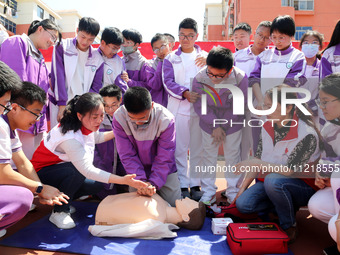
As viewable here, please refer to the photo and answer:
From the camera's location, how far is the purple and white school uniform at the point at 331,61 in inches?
111

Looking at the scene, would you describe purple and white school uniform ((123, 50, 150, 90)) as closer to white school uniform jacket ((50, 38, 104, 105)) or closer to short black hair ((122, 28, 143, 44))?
short black hair ((122, 28, 143, 44))

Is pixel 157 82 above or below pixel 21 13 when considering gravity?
below

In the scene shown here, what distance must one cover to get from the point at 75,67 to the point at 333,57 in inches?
104

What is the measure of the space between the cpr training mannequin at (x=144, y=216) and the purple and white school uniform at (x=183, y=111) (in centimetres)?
82

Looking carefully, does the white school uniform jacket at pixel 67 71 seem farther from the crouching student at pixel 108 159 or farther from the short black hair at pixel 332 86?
the short black hair at pixel 332 86

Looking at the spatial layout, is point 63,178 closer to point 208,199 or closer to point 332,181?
point 208,199

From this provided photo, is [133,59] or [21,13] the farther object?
[21,13]

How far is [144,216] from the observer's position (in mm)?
2217

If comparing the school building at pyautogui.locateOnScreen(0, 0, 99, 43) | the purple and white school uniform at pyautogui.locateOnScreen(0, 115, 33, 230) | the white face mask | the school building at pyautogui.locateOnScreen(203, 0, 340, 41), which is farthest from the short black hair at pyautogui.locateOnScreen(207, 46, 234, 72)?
the school building at pyautogui.locateOnScreen(0, 0, 99, 43)

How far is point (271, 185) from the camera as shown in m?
2.22

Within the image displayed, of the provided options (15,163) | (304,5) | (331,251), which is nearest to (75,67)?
(15,163)

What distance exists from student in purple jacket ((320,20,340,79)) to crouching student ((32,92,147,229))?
2.09 meters

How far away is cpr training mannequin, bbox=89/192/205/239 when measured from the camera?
84.8 inches

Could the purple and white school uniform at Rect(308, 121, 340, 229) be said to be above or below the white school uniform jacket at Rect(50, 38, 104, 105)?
below
